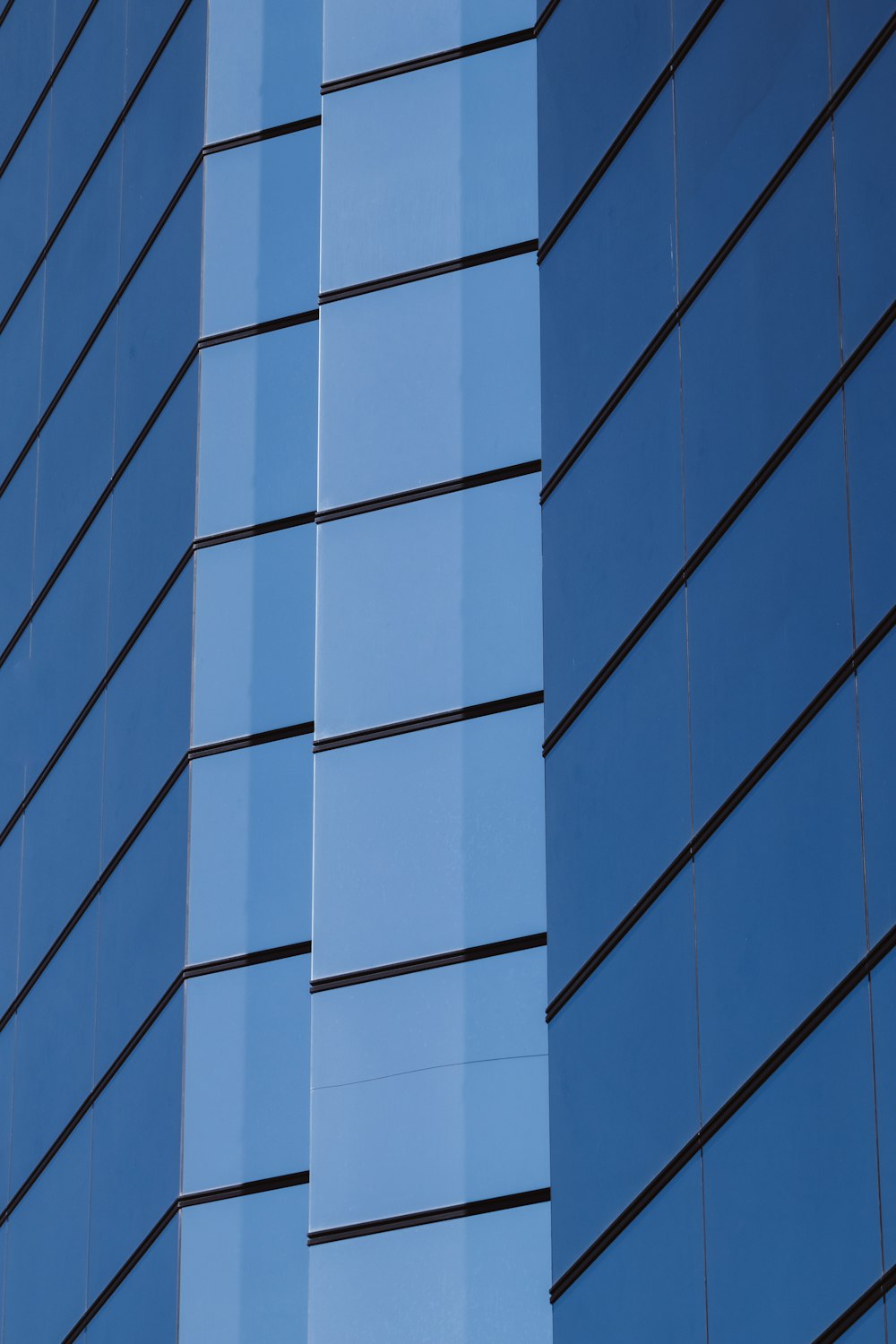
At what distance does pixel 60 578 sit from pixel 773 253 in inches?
428

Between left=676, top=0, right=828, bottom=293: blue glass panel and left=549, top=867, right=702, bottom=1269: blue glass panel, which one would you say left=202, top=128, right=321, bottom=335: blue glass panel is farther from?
left=549, top=867, right=702, bottom=1269: blue glass panel

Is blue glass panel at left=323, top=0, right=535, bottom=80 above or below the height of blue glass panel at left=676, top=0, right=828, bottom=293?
above

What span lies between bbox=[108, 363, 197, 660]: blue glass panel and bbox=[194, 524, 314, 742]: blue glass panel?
2.16 feet

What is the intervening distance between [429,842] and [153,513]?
5.03 m

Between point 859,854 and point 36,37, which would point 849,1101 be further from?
point 36,37

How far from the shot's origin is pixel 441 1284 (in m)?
19.0

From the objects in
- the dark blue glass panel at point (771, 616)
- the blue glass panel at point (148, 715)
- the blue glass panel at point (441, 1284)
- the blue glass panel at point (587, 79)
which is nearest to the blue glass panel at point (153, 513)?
the blue glass panel at point (148, 715)

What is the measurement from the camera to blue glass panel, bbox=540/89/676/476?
18516mm

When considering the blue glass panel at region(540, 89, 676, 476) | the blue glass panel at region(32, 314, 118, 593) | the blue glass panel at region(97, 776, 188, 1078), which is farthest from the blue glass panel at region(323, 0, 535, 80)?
the blue glass panel at region(97, 776, 188, 1078)

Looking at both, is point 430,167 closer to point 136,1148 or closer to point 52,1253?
point 136,1148

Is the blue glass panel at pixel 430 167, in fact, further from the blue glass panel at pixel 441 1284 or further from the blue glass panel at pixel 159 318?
the blue glass panel at pixel 441 1284

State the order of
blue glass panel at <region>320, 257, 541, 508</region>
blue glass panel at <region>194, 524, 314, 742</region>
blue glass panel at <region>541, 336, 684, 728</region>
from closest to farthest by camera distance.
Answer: blue glass panel at <region>541, 336, 684, 728</region>
blue glass panel at <region>320, 257, 541, 508</region>
blue glass panel at <region>194, 524, 314, 742</region>

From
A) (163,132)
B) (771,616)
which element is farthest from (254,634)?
(771,616)

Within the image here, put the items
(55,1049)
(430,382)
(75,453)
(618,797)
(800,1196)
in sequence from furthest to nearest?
(75,453), (55,1049), (430,382), (618,797), (800,1196)
